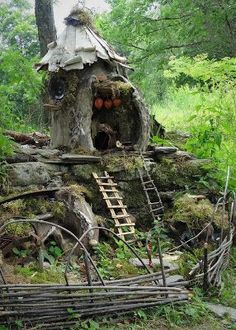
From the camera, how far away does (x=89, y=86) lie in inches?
310

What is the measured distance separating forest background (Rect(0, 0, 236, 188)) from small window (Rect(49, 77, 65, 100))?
79 cm

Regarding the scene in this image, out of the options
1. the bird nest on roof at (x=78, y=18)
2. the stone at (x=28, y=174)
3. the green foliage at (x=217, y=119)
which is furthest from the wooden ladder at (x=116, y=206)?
the bird nest on roof at (x=78, y=18)

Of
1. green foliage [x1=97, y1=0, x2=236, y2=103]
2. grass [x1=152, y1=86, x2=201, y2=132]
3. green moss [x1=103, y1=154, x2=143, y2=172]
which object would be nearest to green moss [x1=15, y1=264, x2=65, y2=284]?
green moss [x1=103, y1=154, x2=143, y2=172]

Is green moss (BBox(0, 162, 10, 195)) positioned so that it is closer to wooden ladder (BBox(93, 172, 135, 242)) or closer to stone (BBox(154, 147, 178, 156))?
wooden ladder (BBox(93, 172, 135, 242))

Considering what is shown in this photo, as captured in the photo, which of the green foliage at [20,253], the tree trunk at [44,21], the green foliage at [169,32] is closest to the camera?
the green foliage at [20,253]

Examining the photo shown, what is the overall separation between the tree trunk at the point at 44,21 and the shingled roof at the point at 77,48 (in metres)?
3.34

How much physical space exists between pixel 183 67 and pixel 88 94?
184 centimetres

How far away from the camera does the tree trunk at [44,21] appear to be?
1169 cm

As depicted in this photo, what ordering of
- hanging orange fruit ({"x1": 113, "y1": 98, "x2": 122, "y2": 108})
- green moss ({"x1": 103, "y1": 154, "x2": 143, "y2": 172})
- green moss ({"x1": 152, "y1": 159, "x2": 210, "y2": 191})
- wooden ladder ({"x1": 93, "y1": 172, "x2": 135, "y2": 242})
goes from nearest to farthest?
wooden ladder ({"x1": 93, "y1": 172, "x2": 135, "y2": 242}) → green moss ({"x1": 103, "y1": 154, "x2": 143, "y2": 172}) → green moss ({"x1": 152, "y1": 159, "x2": 210, "y2": 191}) → hanging orange fruit ({"x1": 113, "y1": 98, "x2": 122, "y2": 108})

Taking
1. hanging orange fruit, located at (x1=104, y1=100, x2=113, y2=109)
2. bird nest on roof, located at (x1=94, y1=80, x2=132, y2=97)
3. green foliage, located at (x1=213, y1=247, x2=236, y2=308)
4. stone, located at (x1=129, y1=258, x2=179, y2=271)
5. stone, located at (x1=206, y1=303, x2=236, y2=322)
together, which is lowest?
green foliage, located at (x1=213, y1=247, x2=236, y2=308)

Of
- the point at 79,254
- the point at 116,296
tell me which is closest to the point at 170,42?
the point at 79,254

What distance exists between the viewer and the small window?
8117 mm

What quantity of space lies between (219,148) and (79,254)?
357 cm

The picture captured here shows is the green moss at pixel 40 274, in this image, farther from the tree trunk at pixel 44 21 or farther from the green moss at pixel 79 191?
the tree trunk at pixel 44 21
